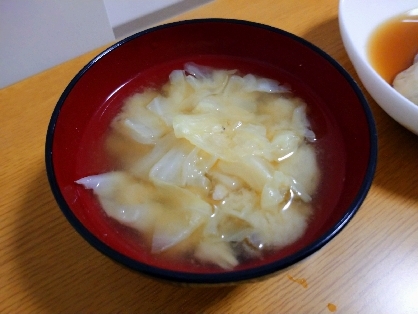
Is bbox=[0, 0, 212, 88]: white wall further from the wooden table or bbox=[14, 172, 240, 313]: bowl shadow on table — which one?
bbox=[14, 172, 240, 313]: bowl shadow on table

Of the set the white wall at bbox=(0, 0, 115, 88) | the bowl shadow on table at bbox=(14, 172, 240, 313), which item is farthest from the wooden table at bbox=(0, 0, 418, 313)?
the white wall at bbox=(0, 0, 115, 88)

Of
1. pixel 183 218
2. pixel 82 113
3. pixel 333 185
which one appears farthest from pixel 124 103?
pixel 333 185

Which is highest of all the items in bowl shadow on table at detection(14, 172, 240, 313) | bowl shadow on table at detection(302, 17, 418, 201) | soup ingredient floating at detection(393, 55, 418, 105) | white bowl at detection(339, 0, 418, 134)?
white bowl at detection(339, 0, 418, 134)

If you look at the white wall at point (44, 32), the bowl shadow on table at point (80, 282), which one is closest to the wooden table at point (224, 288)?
the bowl shadow on table at point (80, 282)

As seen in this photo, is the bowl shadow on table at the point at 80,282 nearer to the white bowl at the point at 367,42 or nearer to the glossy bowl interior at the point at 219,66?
the glossy bowl interior at the point at 219,66

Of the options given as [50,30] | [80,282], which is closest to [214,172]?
[80,282]

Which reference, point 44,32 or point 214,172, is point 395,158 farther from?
point 44,32
